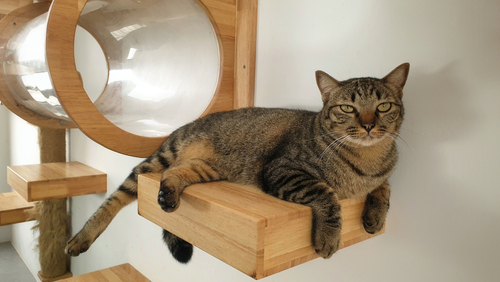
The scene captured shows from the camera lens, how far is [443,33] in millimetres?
773

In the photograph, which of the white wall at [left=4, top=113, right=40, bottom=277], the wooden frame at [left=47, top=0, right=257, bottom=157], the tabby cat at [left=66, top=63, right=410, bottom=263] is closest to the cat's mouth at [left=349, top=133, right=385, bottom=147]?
the tabby cat at [left=66, top=63, right=410, bottom=263]

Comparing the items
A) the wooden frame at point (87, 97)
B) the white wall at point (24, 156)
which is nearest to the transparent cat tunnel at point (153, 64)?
the wooden frame at point (87, 97)

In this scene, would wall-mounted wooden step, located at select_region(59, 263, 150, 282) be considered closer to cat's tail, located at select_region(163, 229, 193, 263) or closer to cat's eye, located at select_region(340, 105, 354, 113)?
cat's tail, located at select_region(163, 229, 193, 263)

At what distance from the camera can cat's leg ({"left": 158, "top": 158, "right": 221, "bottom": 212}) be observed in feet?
2.62

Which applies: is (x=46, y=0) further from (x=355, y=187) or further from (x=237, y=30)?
(x=355, y=187)

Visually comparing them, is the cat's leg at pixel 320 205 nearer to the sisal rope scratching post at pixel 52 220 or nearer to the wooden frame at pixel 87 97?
the wooden frame at pixel 87 97

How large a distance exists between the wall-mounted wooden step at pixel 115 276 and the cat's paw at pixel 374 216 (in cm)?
138

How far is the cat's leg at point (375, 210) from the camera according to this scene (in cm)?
81

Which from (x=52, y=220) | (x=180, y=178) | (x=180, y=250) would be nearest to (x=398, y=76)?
(x=180, y=178)

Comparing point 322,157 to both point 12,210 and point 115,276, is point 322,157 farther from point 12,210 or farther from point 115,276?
point 12,210

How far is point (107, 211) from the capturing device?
3.64ft

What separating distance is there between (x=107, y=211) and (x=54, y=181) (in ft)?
3.14

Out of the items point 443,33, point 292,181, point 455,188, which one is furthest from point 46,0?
point 455,188

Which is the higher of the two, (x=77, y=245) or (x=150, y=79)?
(x=150, y=79)
